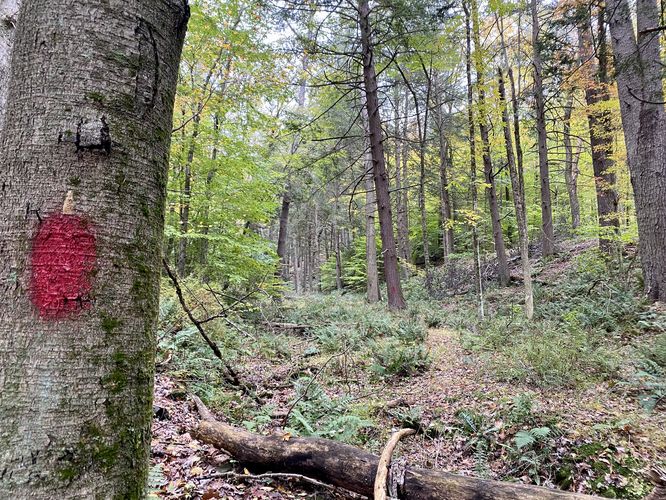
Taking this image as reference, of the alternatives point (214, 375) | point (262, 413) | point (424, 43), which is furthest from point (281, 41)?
point (262, 413)

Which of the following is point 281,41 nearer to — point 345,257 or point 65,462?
point 65,462

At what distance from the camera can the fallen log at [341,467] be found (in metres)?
2.38

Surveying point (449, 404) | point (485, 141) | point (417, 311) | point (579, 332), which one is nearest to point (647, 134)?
point (579, 332)

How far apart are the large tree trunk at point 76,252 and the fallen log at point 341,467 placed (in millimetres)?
1832

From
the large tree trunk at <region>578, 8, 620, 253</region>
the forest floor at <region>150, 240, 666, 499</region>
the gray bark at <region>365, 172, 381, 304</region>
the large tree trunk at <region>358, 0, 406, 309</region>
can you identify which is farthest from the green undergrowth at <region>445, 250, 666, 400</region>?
the gray bark at <region>365, 172, 381, 304</region>

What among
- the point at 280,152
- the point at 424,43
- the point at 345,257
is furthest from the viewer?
the point at 345,257

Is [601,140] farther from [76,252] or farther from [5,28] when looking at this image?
[76,252]

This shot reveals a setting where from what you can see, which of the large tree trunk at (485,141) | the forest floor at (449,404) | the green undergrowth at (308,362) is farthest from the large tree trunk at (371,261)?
the forest floor at (449,404)

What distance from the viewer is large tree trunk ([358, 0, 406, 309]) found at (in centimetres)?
1005

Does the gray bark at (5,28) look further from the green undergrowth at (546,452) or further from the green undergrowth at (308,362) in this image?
the green undergrowth at (546,452)

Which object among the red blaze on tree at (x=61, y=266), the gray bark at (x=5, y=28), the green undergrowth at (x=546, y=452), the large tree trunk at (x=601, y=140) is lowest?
the green undergrowth at (x=546, y=452)

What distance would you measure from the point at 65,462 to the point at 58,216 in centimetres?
68

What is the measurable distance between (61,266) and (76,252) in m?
0.06

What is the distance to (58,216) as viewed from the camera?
42.6 inches
